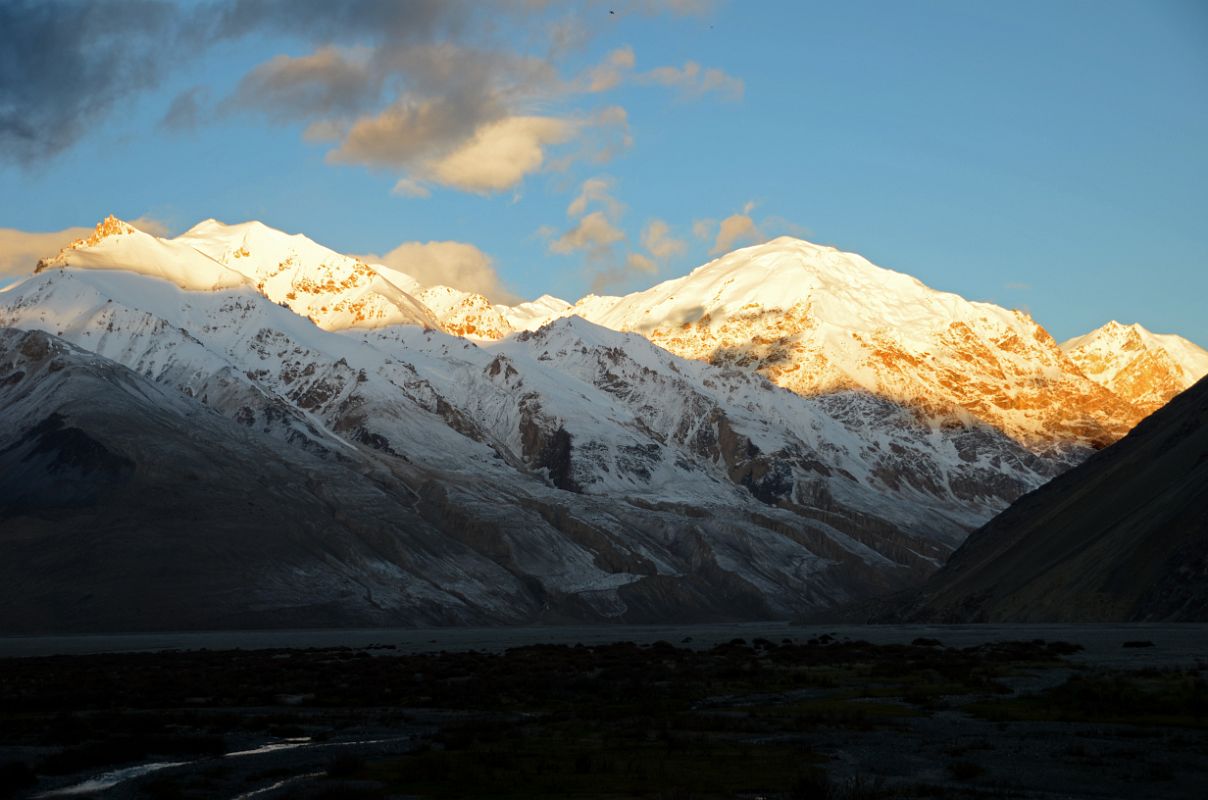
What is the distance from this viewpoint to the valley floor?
120ft

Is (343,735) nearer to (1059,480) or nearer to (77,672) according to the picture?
(77,672)

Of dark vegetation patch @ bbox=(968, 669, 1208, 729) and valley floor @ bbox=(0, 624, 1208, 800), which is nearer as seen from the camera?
valley floor @ bbox=(0, 624, 1208, 800)

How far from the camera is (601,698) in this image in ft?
205

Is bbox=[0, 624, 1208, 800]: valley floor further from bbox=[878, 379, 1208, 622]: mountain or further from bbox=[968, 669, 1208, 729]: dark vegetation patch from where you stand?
bbox=[878, 379, 1208, 622]: mountain

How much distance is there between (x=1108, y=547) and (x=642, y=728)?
100 meters

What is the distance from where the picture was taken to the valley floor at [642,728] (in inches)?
1436

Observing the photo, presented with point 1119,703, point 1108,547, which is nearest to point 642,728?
point 1119,703

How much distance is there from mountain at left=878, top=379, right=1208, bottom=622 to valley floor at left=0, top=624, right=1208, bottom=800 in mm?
39844

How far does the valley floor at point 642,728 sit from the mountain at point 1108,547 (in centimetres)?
3984

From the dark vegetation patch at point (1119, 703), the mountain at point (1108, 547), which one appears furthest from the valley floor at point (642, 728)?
the mountain at point (1108, 547)

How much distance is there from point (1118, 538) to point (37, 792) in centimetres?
11660

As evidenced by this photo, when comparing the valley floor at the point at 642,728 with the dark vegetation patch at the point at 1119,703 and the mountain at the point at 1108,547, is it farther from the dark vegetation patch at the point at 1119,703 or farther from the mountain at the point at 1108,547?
the mountain at the point at 1108,547

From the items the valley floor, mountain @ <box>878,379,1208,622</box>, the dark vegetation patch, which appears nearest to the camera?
the valley floor

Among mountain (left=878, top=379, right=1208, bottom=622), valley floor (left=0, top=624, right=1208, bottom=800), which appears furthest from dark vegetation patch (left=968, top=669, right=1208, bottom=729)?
mountain (left=878, top=379, right=1208, bottom=622)
